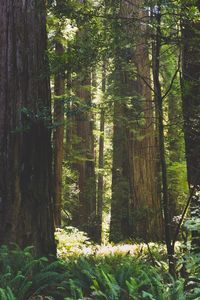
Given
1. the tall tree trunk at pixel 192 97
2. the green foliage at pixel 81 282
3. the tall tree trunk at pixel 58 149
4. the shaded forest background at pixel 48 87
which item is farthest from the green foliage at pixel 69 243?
the tall tree trunk at pixel 192 97

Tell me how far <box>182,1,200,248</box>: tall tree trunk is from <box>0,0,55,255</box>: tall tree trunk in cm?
204

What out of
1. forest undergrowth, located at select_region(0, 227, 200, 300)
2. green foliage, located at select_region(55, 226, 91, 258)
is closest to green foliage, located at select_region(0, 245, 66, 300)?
forest undergrowth, located at select_region(0, 227, 200, 300)

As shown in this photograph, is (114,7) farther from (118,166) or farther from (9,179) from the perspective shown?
(118,166)

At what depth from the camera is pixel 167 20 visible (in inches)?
230

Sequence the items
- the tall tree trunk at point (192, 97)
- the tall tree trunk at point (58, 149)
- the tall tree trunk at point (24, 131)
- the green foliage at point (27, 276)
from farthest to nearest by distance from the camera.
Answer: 1. the tall tree trunk at point (58, 149)
2. the tall tree trunk at point (24, 131)
3. the tall tree trunk at point (192, 97)
4. the green foliage at point (27, 276)

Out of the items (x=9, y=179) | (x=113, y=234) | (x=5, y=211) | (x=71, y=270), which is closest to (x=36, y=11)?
(x=9, y=179)

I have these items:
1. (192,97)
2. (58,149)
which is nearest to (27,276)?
(192,97)

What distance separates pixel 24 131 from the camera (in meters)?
→ 6.57

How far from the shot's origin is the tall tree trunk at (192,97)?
19.5 ft

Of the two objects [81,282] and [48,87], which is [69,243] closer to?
[48,87]

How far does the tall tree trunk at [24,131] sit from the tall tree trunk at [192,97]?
204cm

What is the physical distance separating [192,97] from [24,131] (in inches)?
99.7

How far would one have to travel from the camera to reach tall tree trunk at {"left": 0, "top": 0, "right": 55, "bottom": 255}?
6.54 metres

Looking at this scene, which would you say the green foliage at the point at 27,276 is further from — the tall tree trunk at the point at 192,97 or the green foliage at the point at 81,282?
the tall tree trunk at the point at 192,97
